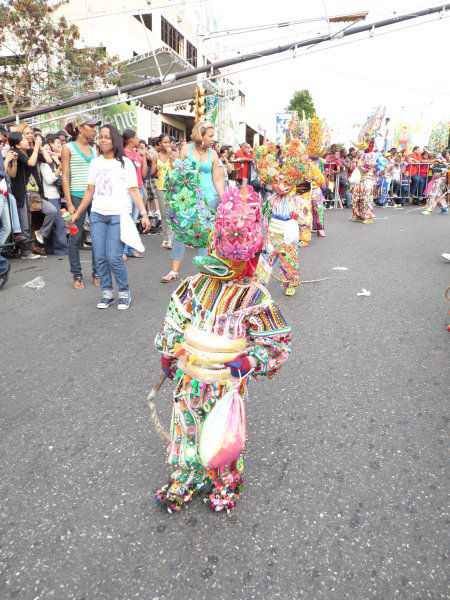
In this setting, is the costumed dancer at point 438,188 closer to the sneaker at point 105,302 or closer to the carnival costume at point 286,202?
the carnival costume at point 286,202

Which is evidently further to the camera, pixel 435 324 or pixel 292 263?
pixel 292 263

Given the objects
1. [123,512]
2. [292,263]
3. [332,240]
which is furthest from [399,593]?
[332,240]

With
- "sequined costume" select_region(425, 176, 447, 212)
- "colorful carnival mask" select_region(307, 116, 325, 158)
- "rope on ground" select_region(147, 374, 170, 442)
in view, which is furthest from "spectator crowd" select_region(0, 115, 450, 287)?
"sequined costume" select_region(425, 176, 447, 212)

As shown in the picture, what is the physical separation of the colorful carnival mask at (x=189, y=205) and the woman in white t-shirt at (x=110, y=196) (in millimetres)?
2449

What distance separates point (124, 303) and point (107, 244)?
662 mm

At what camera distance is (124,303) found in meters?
4.80

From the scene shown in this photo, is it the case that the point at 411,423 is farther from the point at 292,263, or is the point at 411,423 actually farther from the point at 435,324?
the point at 292,263

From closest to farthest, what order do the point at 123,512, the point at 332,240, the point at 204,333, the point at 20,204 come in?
the point at 204,333 → the point at 123,512 → the point at 20,204 → the point at 332,240

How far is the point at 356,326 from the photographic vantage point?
14.5 feet

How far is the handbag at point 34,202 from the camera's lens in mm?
6961

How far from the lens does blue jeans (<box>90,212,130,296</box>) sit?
4.49 meters

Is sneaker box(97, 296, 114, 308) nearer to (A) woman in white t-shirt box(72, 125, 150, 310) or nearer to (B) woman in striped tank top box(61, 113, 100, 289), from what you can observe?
(A) woman in white t-shirt box(72, 125, 150, 310)

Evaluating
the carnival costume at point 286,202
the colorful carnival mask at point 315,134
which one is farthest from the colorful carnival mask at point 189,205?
the colorful carnival mask at point 315,134

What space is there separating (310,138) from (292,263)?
253 centimetres
